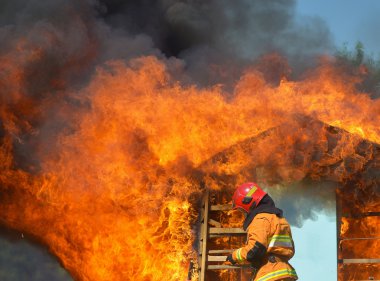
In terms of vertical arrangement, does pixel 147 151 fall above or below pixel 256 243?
above

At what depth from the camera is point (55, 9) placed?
41.5 ft

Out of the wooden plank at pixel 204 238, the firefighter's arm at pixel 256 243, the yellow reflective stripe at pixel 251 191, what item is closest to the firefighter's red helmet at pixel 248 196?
the yellow reflective stripe at pixel 251 191

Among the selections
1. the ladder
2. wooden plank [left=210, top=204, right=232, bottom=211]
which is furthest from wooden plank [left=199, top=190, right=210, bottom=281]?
wooden plank [left=210, top=204, right=232, bottom=211]

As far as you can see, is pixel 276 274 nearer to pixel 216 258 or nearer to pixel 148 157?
pixel 216 258

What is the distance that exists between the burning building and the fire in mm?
22

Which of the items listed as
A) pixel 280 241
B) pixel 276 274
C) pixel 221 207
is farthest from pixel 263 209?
pixel 221 207

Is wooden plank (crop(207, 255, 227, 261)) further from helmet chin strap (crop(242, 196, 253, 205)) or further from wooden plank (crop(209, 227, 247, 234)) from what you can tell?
helmet chin strap (crop(242, 196, 253, 205))

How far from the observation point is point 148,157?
32.7 ft

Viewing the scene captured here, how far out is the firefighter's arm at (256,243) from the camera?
6676 millimetres

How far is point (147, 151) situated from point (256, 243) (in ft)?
12.9

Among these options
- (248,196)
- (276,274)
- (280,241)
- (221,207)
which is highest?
(221,207)

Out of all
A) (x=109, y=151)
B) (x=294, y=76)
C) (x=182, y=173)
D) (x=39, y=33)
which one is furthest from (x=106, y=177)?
(x=294, y=76)

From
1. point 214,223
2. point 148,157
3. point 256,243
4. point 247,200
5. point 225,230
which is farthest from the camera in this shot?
point 148,157

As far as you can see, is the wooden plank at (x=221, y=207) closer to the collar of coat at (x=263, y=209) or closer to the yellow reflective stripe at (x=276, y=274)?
the collar of coat at (x=263, y=209)
